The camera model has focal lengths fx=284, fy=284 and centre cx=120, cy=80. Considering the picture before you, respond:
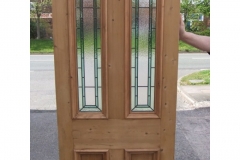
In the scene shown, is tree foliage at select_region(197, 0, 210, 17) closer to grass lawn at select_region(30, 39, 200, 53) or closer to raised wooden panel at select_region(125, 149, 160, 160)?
grass lawn at select_region(30, 39, 200, 53)

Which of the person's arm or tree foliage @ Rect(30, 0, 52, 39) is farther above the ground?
tree foliage @ Rect(30, 0, 52, 39)

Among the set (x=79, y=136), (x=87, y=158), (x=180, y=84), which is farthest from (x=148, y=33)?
(x=180, y=84)

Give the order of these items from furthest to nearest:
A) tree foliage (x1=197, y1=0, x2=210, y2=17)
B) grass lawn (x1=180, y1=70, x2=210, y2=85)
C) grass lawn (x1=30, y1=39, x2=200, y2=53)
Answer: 1. grass lawn (x1=30, y1=39, x2=200, y2=53)
2. tree foliage (x1=197, y1=0, x2=210, y2=17)
3. grass lawn (x1=180, y1=70, x2=210, y2=85)

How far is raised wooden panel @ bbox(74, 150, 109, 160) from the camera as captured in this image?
1683mm

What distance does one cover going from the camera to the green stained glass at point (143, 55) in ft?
5.10

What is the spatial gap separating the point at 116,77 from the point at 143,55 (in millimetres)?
197

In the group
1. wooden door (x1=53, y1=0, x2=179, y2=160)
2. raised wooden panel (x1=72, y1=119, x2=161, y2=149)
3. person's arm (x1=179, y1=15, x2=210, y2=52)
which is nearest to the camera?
wooden door (x1=53, y1=0, x2=179, y2=160)

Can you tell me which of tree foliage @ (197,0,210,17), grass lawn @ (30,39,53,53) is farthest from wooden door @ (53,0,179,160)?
grass lawn @ (30,39,53,53)

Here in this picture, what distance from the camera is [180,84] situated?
678 cm

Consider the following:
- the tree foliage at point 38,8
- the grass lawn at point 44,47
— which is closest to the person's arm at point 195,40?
the grass lawn at point 44,47

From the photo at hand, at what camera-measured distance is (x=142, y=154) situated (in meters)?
1.70

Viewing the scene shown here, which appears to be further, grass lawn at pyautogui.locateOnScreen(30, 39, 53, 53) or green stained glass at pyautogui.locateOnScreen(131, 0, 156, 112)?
grass lawn at pyautogui.locateOnScreen(30, 39, 53, 53)

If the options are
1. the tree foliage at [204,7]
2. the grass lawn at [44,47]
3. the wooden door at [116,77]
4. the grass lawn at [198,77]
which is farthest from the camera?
→ the grass lawn at [44,47]

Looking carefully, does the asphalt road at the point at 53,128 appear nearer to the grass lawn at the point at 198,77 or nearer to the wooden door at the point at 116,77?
the grass lawn at the point at 198,77
